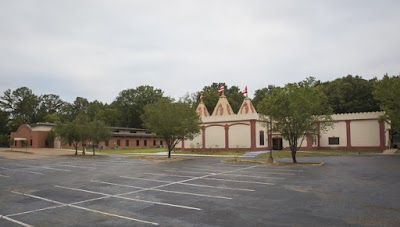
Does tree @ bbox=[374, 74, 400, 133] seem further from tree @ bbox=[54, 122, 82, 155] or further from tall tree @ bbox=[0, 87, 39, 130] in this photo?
tall tree @ bbox=[0, 87, 39, 130]

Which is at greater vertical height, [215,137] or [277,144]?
[215,137]

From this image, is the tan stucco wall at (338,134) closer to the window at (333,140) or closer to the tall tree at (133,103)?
the window at (333,140)

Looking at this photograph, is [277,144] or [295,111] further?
[277,144]

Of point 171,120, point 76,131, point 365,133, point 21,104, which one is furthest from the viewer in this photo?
point 21,104

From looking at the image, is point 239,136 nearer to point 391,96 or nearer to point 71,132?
point 391,96

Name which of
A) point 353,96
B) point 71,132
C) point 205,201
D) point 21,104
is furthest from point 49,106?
point 205,201

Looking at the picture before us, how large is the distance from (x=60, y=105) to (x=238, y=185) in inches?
4042

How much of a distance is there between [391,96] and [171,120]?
25274 millimetres

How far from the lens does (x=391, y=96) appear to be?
37.7 metres

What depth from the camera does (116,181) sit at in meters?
19.3

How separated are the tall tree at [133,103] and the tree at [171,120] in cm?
5562

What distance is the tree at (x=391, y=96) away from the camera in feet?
121

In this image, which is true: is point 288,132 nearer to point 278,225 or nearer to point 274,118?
point 274,118

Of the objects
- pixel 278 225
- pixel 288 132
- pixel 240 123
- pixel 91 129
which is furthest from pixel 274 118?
pixel 91 129
